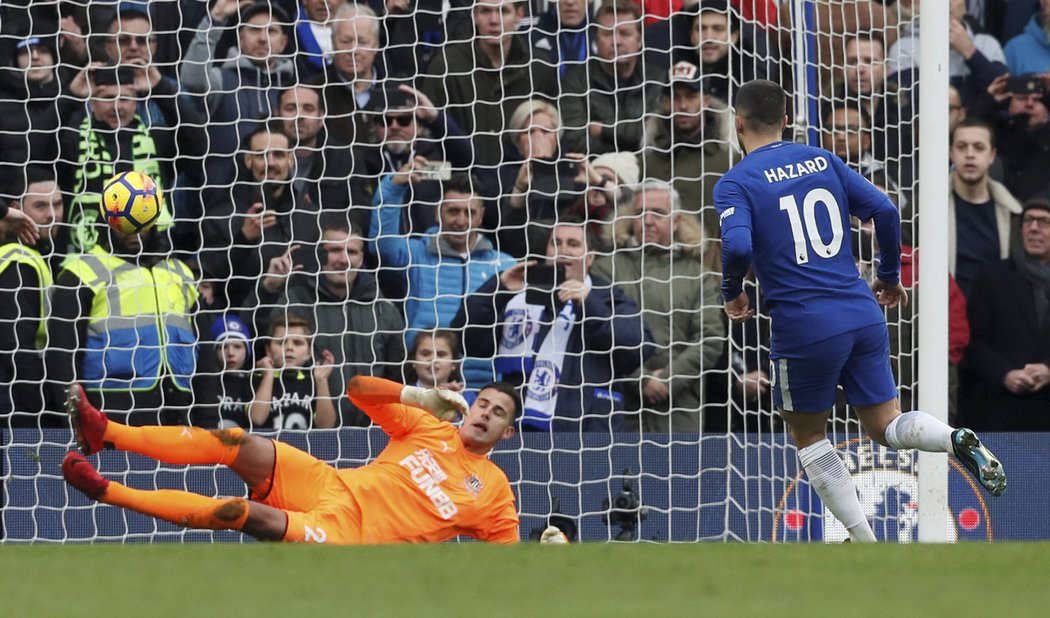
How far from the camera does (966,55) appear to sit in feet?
24.8

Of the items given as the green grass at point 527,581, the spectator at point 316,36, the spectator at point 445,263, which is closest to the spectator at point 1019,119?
the spectator at point 445,263

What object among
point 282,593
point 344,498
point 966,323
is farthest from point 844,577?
point 966,323

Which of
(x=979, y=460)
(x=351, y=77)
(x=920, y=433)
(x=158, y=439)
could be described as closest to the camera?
(x=979, y=460)

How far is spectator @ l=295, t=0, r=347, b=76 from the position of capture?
7.42 m

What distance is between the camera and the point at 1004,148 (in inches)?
294

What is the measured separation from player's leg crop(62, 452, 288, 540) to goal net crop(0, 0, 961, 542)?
1.43 m

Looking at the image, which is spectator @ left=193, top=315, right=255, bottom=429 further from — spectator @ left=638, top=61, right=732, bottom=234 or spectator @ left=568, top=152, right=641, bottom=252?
spectator @ left=638, top=61, right=732, bottom=234

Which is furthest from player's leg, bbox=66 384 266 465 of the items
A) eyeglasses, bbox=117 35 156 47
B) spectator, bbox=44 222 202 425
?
eyeglasses, bbox=117 35 156 47

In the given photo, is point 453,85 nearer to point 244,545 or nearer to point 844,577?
point 244,545

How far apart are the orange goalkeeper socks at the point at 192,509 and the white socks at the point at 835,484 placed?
6.59 feet

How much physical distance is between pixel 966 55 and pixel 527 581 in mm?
5542

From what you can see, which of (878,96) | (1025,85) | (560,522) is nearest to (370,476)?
(560,522)

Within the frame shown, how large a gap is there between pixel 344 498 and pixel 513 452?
1099 millimetres

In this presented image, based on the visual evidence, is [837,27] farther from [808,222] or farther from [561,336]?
[808,222]
